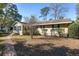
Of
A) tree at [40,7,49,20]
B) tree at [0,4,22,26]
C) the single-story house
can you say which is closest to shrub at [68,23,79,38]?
the single-story house

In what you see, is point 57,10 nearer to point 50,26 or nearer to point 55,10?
point 55,10

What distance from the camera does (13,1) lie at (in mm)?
1521

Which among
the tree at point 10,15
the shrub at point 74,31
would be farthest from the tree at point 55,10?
the tree at point 10,15

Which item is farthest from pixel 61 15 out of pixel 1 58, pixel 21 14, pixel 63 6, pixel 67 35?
pixel 1 58

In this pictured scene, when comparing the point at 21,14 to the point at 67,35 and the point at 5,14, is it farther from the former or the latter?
the point at 67,35

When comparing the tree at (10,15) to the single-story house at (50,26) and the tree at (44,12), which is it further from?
the tree at (44,12)

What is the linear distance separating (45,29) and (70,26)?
25 cm

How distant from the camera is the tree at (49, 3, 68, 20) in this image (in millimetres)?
1500

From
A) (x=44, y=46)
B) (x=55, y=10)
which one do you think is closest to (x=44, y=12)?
(x=55, y=10)

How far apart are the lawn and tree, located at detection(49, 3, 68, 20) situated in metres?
0.23

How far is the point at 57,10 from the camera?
1504mm

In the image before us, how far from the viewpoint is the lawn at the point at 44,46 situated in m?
1.50

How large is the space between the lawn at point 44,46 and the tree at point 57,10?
0.76 feet

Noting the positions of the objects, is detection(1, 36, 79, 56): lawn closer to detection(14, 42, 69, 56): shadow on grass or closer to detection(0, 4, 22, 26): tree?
detection(14, 42, 69, 56): shadow on grass
